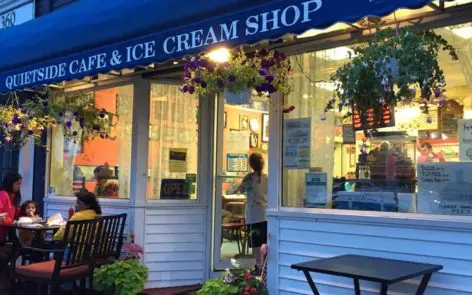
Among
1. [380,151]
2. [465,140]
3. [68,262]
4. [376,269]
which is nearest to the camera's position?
[376,269]

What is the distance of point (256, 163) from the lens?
21.0ft

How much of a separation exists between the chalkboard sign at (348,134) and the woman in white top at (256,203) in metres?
2.00

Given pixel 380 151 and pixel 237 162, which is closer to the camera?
pixel 380 151

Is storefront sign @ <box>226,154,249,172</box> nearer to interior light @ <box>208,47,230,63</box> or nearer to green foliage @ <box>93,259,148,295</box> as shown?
green foliage @ <box>93,259,148,295</box>

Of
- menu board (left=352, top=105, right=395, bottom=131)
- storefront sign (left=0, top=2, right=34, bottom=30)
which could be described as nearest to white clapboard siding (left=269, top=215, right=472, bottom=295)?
menu board (left=352, top=105, right=395, bottom=131)

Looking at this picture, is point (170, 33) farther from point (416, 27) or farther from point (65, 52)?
point (416, 27)

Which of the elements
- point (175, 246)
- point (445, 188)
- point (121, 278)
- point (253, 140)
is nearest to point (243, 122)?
point (253, 140)

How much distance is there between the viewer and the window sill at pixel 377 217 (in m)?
3.65

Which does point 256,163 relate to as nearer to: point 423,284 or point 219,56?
point 219,56

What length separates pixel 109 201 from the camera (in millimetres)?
6246

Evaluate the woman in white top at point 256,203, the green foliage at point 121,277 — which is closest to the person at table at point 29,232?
the green foliage at point 121,277

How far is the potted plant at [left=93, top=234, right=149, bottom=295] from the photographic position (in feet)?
17.3

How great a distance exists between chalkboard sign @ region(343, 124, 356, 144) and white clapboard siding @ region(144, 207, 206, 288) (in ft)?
7.24

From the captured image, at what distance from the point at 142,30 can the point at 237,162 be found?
2.36 metres
